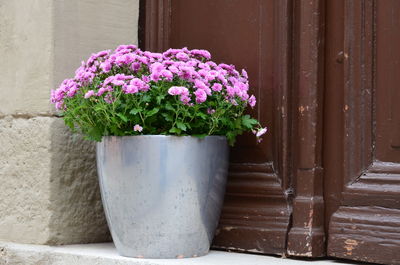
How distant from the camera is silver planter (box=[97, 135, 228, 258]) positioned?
2.81 metres

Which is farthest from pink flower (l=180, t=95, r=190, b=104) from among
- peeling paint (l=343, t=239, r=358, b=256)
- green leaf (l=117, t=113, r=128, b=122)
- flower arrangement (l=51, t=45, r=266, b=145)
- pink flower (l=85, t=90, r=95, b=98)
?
peeling paint (l=343, t=239, r=358, b=256)

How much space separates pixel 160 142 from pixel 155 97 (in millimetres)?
162

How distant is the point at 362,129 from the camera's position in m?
2.83

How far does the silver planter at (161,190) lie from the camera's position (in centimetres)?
281

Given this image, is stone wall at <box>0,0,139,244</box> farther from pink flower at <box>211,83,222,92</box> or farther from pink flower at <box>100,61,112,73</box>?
pink flower at <box>211,83,222,92</box>

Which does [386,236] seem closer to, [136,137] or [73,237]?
[136,137]

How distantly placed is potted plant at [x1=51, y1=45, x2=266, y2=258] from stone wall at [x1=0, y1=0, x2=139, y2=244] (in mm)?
282

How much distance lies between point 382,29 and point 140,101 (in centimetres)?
89

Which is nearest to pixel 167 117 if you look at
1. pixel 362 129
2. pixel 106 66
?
pixel 106 66

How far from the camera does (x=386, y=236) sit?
267 cm

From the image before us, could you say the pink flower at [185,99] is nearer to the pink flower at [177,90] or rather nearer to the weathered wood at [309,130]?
the pink flower at [177,90]

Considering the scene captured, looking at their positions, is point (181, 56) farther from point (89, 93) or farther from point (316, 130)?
point (316, 130)

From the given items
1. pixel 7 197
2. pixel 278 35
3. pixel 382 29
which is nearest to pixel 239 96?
pixel 278 35

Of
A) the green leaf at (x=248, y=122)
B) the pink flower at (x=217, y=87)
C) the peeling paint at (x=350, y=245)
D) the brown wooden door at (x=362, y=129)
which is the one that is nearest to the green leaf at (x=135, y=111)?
the pink flower at (x=217, y=87)
